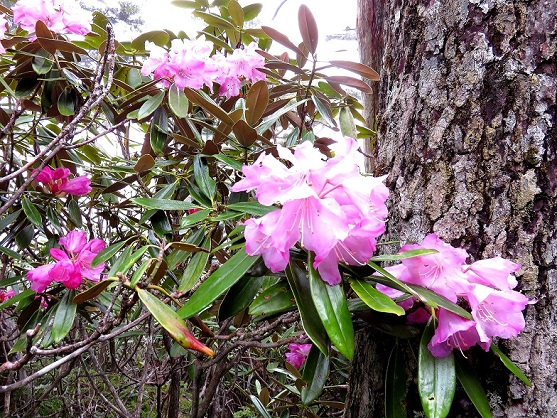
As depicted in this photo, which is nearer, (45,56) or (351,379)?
(351,379)

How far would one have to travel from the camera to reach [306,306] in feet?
1.85

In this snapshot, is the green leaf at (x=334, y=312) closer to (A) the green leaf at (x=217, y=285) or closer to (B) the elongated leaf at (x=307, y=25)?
(A) the green leaf at (x=217, y=285)

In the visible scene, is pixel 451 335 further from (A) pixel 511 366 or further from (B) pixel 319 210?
(B) pixel 319 210

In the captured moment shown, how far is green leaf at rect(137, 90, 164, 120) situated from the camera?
3.73 ft

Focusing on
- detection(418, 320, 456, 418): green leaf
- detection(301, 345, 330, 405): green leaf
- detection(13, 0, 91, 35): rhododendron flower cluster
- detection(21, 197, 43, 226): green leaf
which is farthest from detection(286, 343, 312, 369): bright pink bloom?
detection(13, 0, 91, 35): rhododendron flower cluster

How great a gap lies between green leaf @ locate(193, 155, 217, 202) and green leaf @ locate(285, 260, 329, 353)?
449 millimetres

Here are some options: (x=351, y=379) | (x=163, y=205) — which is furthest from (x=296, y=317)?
(x=163, y=205)

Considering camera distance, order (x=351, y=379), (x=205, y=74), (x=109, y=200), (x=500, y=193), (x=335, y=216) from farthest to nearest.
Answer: (x=109, y=200), (x=205, y=74), (x=351, y=379), (x=500, y=193), (x=335, y=216)

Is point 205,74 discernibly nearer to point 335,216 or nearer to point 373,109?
point 373,109

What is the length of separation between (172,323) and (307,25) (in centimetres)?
79

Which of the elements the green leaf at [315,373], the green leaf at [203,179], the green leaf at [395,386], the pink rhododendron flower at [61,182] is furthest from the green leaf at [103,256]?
the green leaf at [395,386]

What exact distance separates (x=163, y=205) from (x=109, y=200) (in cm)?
99

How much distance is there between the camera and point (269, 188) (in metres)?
0.56

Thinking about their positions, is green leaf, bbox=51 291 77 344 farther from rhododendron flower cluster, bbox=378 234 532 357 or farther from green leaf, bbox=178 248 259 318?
rhododendron flower cluster, bbox=378 234 532 357
